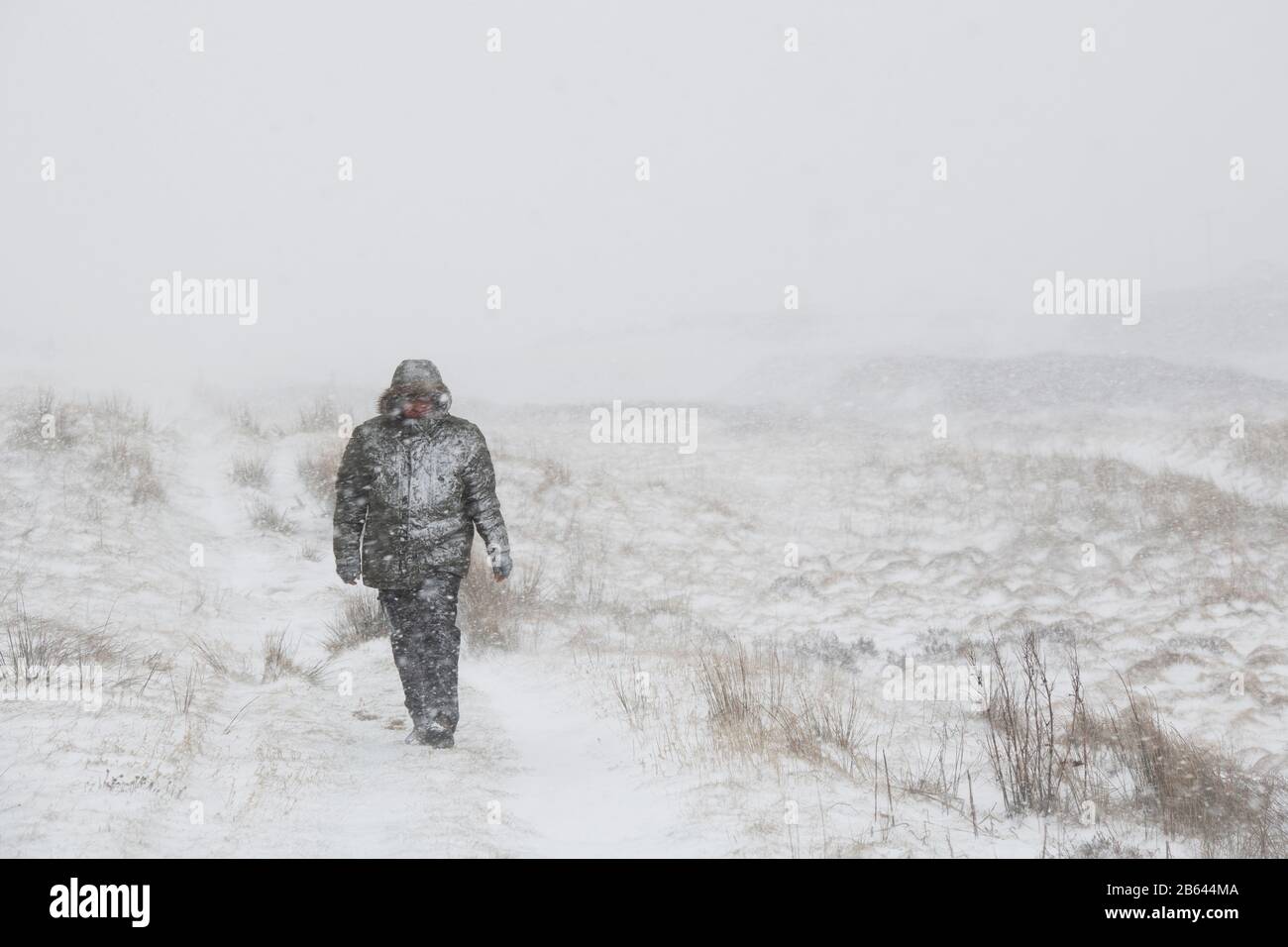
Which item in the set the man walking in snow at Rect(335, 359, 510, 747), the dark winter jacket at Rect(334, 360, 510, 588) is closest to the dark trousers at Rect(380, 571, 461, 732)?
the man walking in snow at Rect(335, 359, 510, 747)

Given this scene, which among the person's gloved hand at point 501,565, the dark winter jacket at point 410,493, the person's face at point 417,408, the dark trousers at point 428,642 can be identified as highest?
the person's face at point 417,408

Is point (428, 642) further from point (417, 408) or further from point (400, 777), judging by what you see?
point (417, 408)

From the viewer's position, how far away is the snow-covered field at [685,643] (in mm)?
3871

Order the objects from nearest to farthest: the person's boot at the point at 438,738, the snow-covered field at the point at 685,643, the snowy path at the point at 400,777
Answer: the snowy path at the point at 400,777 < the snow-covered field at the point at 685,643 < the person's boot at the point at 438,738

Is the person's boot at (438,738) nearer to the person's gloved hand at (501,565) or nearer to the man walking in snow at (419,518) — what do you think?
the man walking in snow at (419,518)

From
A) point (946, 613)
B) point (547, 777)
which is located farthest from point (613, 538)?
point (547, 777)

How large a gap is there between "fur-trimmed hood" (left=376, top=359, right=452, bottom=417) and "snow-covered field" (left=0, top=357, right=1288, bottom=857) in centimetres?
192

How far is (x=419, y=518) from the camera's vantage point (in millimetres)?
4707

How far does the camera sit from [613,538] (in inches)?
540

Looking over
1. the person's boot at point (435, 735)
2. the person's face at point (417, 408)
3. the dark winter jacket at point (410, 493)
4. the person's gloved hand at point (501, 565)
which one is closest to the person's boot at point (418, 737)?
the person's boot at point (435, 735)

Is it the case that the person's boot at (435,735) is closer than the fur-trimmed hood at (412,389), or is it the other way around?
the fur-trimmed hood at (412,389)

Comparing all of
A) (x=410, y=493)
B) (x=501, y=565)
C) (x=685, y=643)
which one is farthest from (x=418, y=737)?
(x=685, y=643)

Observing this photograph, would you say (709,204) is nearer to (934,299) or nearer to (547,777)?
(934,299)
